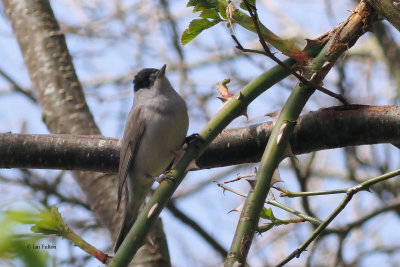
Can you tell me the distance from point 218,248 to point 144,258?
1437 mm

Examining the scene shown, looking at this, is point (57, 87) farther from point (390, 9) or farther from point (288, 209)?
point (390, 9)

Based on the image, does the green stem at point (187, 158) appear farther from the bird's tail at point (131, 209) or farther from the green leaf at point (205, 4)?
the bird's tail at point (131, 209)

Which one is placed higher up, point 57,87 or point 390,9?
point 57,87

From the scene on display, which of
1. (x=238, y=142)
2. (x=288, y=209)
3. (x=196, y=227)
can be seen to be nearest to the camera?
(x=288, y=209)

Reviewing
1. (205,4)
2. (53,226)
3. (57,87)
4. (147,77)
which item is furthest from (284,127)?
(147,77)

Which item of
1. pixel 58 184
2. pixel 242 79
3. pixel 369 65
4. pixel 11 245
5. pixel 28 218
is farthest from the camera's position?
pixel 369 65

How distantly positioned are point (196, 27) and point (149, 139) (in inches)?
67.5

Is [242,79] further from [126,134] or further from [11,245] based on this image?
[11,245]

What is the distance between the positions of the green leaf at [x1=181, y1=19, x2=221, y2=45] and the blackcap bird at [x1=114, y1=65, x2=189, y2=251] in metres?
1.29

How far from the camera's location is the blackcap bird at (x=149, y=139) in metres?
3.60

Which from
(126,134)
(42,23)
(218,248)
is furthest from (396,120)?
(42,23)

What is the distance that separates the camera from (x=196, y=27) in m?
2.26

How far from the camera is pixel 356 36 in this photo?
227 cm

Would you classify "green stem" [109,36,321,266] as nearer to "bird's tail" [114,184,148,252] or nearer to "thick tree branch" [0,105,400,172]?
"thick tree branch" [0,105,400,172]
